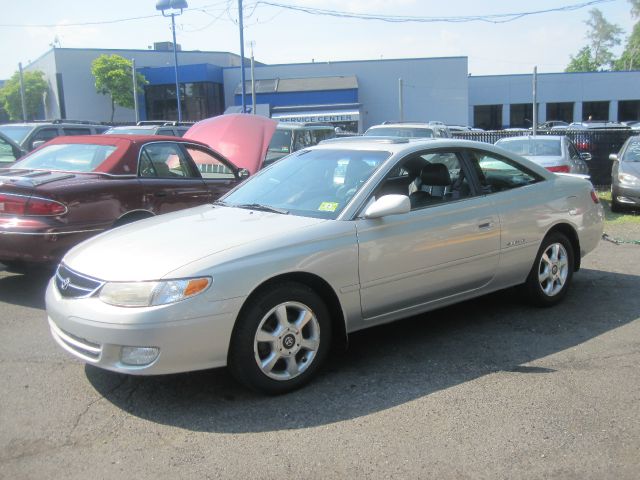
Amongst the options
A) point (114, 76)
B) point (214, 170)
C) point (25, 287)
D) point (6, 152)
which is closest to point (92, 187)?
point (25, 287)

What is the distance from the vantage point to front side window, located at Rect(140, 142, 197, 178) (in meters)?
6.91

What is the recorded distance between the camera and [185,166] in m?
7.43

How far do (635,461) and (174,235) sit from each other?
9.74 feet

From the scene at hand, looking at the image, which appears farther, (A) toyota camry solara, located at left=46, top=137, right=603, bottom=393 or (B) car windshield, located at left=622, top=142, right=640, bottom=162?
(B) car windshield, located at left=622, top=142, right=640, bottom=162

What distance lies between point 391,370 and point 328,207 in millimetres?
1214

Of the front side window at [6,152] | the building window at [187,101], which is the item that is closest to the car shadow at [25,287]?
the front side window at [6,152]

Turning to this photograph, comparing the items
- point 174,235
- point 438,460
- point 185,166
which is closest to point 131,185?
point 185,166

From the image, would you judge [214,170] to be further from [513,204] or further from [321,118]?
[321,118]

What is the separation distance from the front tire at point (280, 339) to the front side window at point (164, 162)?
355 centimetres

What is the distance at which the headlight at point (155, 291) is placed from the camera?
11.5ft

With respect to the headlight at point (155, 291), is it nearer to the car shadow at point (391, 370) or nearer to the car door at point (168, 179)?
the car shadow at point (391, 370)

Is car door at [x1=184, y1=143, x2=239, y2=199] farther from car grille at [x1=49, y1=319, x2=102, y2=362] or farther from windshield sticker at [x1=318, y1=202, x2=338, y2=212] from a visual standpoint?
car grille at [x1=49, y1=319, x2=102, y2=362]

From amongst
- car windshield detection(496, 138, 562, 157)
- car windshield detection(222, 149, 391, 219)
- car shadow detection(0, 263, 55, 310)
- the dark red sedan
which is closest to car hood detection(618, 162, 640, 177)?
car windshield detection(496, 138, 562, 157)

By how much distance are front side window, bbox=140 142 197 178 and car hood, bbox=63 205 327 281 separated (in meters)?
2.38
